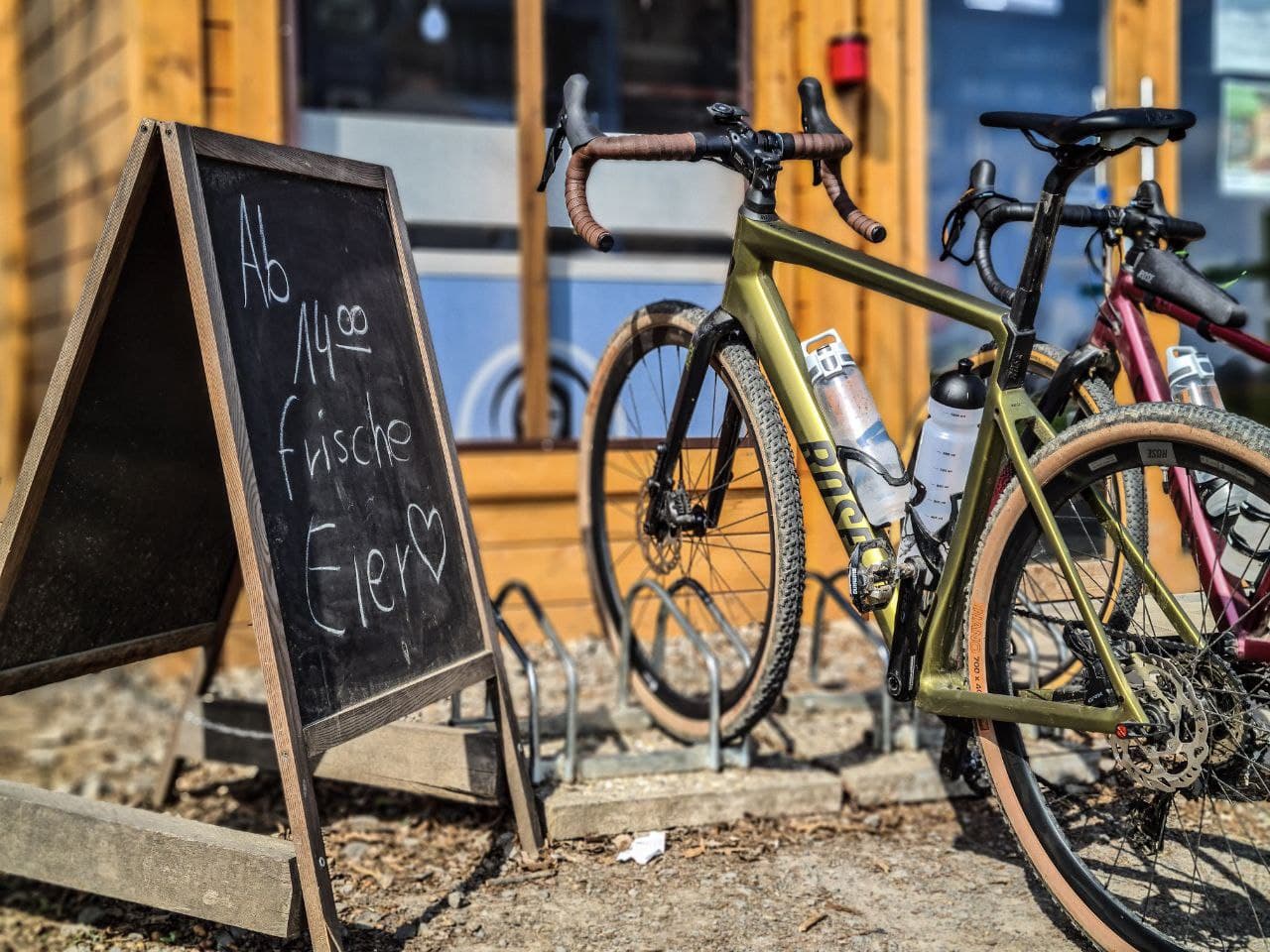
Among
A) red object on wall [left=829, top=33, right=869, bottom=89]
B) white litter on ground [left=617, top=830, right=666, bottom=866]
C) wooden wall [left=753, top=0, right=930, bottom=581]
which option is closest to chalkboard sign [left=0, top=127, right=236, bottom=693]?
white litter on ground [left=617, top=830, right=666, bottom=866]

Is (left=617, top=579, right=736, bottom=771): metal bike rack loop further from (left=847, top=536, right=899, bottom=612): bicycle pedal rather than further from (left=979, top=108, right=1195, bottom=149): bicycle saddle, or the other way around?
(left=979, top=108, right=1195, bottom=149): bicycle saddle

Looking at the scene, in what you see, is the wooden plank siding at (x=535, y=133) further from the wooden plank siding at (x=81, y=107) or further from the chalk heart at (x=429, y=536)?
the chalk heart at (x=429, y=536)

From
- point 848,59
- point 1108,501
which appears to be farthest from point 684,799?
point 848,59

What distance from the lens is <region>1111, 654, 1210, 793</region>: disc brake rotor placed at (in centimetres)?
188

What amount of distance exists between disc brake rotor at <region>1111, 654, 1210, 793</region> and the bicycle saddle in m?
0.83

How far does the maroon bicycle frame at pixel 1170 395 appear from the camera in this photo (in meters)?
2.11

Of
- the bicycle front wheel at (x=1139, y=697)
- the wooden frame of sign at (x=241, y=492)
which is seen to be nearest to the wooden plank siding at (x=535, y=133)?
the wooden frame of sign at (x=241, y=492)

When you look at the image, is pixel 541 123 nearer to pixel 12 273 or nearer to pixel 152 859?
pixel 152 859

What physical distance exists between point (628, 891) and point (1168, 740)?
1.07 metres

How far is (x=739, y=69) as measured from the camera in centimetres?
471

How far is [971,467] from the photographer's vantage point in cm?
217

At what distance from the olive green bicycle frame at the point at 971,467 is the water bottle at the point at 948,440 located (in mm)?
134

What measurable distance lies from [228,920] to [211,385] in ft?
2.99

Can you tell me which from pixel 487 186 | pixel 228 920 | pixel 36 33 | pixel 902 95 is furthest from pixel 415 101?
pixel 228 920
